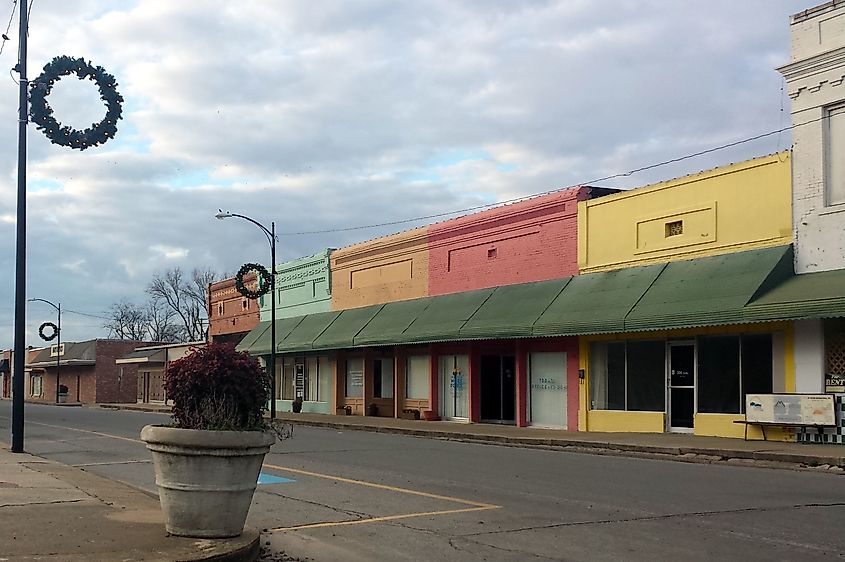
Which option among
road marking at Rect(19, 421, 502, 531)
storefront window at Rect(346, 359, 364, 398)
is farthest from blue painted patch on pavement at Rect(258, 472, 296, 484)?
storefront window at Rect(346, 359, 364, 398)

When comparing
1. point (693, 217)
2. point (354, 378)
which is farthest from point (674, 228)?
point (354, 378)

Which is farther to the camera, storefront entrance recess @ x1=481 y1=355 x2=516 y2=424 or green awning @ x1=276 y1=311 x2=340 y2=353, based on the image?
green awning @ x1=276 y1=311 x2=340 y2=353

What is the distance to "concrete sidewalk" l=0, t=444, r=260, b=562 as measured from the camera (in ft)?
23.7

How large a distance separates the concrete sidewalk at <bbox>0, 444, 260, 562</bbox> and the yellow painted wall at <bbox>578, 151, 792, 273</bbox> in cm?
1514

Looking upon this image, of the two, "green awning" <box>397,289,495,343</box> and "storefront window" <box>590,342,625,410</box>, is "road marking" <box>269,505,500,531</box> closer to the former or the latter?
"storefront window" <box>590,342,625,410</box>

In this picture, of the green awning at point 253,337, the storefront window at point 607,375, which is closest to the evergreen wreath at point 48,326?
the green awning at point 253,337

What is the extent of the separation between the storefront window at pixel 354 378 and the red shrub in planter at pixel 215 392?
2918 cm

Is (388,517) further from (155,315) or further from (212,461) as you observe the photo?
(155,315)

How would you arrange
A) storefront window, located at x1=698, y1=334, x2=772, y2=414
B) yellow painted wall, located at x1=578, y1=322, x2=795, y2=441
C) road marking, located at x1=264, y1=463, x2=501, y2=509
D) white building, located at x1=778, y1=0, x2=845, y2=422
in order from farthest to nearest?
storefront window, located at x1=698, y1=334, x2=772, y2=414, yellow painted wall, located at x1=578, y1=322, x2=795, y2=441, white building, located at x1=778, y1=0, x2=845, y2=422, road marking, located at x1=264, y1=463, x2=501, y2=509

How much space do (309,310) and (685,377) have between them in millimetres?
22461

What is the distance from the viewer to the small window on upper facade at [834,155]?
20.0 metres

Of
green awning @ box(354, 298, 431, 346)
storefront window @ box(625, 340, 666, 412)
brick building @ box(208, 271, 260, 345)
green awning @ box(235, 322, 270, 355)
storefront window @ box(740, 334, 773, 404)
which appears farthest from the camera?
brick building @ box(208, 271, 260, 345)

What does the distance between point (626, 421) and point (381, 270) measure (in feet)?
47.8

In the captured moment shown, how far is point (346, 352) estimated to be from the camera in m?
38.0
